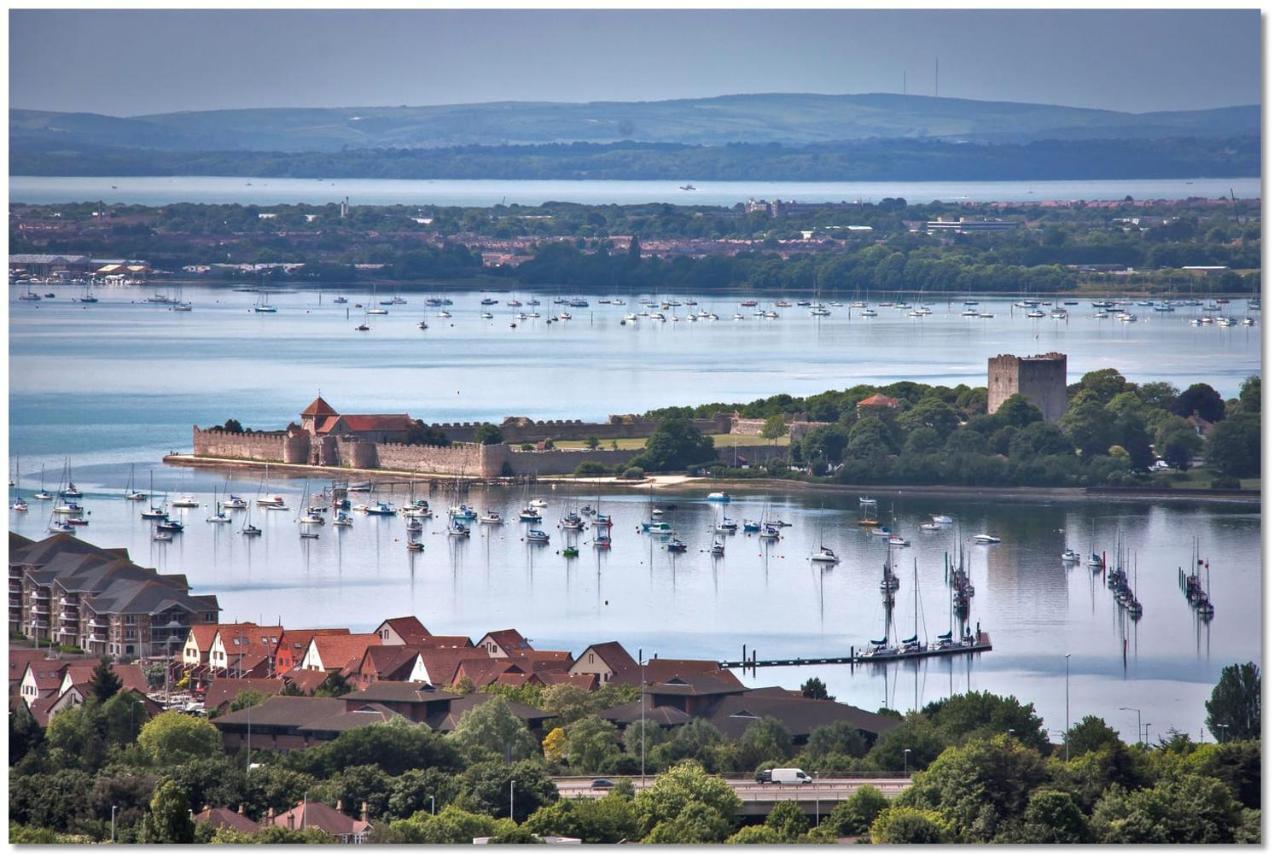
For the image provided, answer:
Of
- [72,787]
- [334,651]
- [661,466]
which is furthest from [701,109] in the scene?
[72,787]

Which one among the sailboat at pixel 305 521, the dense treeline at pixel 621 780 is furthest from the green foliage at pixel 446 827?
Answer: the sailboat at pixel 305 521

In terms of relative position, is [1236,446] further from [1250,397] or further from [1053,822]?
[1053,822]

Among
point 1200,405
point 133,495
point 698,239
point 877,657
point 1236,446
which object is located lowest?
point 877,657

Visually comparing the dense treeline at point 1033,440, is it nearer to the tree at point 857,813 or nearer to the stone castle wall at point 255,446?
the stone castle wall at point 255,446

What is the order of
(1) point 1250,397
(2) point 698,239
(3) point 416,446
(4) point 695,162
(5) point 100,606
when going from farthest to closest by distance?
(2) point 698,239
(4) point 695,162
(3) point 416,446
(1) point 1250,397
(5) point 100,606

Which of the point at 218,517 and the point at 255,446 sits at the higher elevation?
the point at 255,446

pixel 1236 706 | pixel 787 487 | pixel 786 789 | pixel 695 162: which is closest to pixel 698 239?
pixel 695 162

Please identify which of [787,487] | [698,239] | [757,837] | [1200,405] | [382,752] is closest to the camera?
[757,837]
